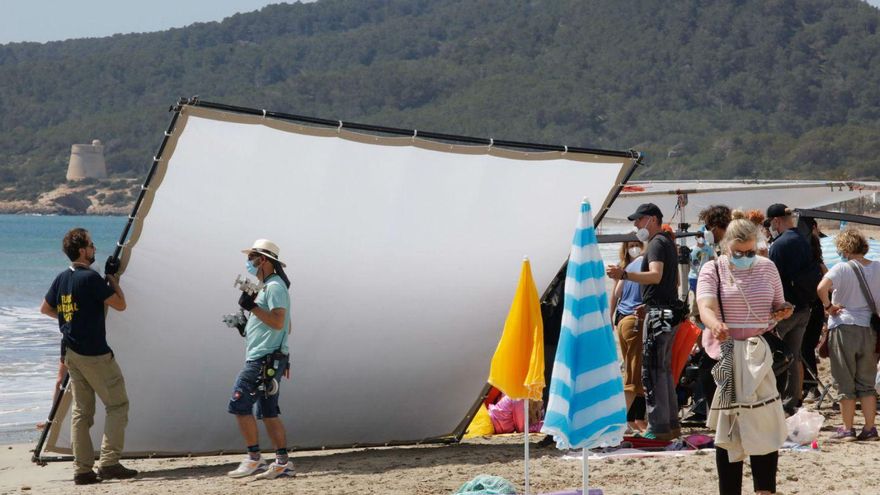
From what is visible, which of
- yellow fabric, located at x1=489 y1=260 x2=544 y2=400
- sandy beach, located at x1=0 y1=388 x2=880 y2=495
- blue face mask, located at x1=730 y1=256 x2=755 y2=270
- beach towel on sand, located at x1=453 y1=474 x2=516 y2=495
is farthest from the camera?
sandy beach, located at x1=0 y1=388 x2=880 y2=495

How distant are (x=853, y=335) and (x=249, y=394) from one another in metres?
3.78

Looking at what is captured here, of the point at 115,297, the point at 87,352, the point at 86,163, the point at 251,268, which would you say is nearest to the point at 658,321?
the point at 251,268

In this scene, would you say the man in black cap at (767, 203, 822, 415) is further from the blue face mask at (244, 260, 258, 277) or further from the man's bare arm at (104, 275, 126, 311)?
the man's bare arm at (104, 275, 126, 311)

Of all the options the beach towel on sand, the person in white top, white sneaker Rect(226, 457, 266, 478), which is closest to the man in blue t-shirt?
white sneaker Rect(226, 457, 266, 478)

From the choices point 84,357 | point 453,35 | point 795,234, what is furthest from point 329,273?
point 453,35

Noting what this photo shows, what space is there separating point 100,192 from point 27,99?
33994 mm

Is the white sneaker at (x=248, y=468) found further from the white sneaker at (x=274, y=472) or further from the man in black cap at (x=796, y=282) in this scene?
the man in black cap at (x=796, y=282)

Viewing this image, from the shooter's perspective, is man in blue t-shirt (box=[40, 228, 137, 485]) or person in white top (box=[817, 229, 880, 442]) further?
person in white top (box=[817, 229, 880, 442])

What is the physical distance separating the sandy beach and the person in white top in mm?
233

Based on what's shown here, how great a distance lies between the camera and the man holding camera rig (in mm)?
7043

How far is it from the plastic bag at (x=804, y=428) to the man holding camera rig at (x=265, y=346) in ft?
10.4

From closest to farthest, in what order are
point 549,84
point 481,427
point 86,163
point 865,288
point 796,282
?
point 865,288 → point 796,282 → point 481,427 → point 86,163 → point 549,84

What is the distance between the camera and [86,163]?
128250mm

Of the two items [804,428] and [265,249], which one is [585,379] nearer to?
[265,249]
